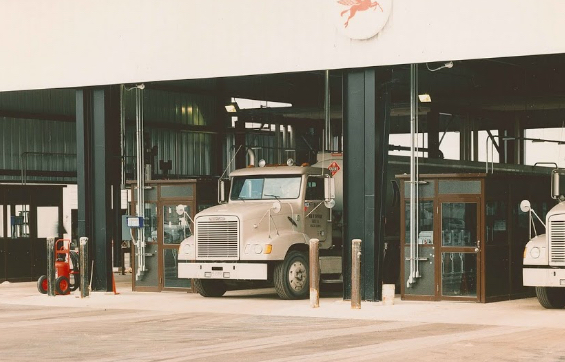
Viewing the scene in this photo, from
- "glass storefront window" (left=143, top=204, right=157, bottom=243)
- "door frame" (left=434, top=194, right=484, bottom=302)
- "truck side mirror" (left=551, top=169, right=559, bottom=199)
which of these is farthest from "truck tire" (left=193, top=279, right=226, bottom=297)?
"truck side mirror" (left=551, top=169, right=559, bottom=199)

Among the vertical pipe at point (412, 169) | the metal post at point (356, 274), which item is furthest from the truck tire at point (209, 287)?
the metal post at point (356, 274)

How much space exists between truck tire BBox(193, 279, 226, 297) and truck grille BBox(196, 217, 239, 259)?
1.16m

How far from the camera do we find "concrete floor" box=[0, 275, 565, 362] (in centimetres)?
1534

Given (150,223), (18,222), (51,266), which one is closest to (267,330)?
(51,266)

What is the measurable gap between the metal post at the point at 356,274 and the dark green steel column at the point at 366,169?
94cm

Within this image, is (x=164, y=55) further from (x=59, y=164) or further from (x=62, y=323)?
(x=59, y=164)

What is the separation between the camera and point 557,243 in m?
22.1

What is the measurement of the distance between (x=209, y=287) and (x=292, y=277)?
2229 millimetres

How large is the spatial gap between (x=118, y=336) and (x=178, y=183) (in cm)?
1004

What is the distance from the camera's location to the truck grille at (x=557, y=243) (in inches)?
868

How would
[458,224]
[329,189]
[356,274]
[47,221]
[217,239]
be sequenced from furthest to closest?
[47,221]
[217,239]
[329,189]
[458,224]
[356,274]

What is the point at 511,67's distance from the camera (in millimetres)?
33219

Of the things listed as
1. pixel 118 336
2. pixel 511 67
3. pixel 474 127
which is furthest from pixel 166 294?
pixel 474 127

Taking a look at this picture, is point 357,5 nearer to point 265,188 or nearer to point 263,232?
point 265,188
